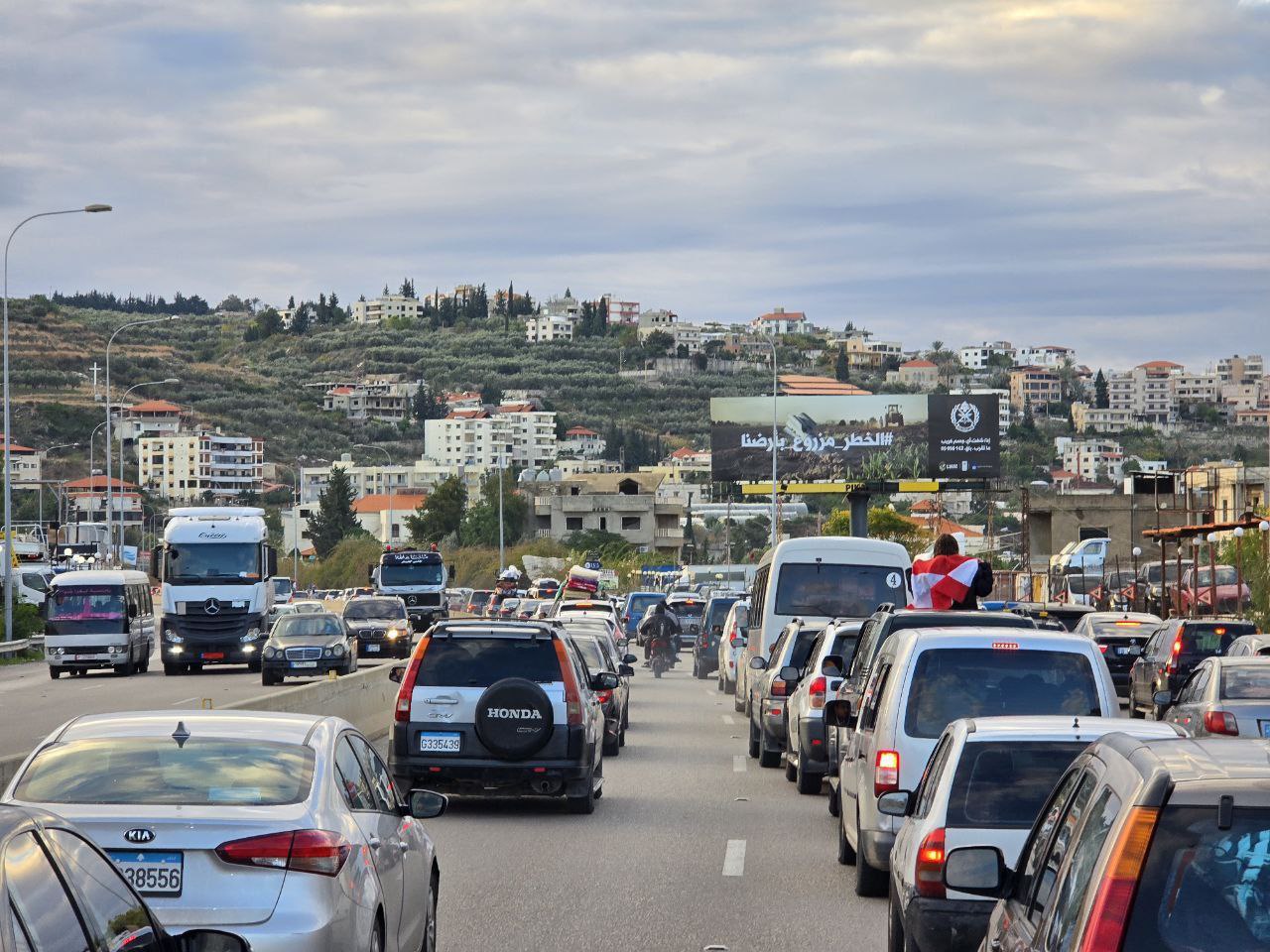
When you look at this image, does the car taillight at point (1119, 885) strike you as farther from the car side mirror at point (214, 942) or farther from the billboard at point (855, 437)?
the billboard at point (855, 437)

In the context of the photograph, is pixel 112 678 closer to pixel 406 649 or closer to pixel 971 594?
pixel 406 649

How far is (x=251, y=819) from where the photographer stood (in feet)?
25.4

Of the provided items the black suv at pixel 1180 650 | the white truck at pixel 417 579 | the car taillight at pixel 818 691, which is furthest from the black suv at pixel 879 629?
the white truck at pixel 417 579

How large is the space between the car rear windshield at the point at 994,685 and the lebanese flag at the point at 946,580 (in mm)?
7003

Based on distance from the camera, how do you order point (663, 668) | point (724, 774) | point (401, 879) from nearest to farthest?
1. point (401, 879)
2. point (724, 774)
3. point (663, 668)

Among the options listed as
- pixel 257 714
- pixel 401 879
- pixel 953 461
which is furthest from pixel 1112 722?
pixel 953 461

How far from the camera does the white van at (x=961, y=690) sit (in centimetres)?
1160

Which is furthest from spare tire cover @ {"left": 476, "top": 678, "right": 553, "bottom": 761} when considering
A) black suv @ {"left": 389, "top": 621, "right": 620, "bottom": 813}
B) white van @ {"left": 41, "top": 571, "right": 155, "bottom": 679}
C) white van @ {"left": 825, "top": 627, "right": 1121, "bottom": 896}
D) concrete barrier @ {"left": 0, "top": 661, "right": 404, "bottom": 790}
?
white van @ {"left": 41, "top": 571, "right": 155, "bottom": 679}

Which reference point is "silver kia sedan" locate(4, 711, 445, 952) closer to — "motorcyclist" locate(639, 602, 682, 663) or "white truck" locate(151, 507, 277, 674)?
"white truck" locate(151, 507, 277, 674)

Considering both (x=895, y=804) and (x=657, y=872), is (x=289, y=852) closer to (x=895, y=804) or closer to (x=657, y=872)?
(x=895, y=804)

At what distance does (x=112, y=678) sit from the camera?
45.2 meters

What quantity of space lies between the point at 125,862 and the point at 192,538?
37.9 metres

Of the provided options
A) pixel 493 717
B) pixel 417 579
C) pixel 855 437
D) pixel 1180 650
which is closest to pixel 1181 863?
pixel 493 717

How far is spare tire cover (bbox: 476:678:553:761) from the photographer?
54.2ft
